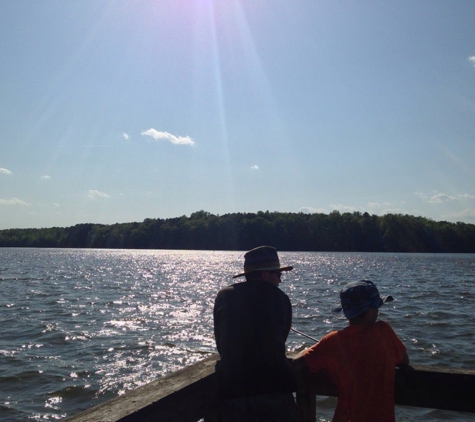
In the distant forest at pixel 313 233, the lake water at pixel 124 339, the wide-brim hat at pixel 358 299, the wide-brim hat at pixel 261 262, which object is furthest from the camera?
the distant forest at pixel 313 233

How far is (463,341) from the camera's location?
1505 cm

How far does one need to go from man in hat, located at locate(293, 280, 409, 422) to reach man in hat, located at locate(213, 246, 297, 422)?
297mm

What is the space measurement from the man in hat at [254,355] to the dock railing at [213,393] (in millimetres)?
169

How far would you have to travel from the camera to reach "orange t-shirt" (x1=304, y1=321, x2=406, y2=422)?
10.5ft

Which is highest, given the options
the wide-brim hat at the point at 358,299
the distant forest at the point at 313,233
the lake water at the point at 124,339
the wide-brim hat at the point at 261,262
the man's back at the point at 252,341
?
the distant forest at the point at 313,233

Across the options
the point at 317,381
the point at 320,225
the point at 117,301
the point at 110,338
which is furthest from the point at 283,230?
the point at 317,381

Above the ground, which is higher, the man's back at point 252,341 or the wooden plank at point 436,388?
the man's back at point 252,341

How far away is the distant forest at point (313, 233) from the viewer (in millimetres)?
147250

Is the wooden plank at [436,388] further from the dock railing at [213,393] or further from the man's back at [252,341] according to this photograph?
→ the man's back at [252,341]

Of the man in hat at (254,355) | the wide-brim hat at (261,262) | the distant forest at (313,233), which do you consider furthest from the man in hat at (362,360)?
the distant forest at (313,233)

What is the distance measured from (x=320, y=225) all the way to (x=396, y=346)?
15625cm

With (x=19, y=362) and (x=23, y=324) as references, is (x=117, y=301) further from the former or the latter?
(x=19, y=362)

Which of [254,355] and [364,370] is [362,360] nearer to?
[364,370]

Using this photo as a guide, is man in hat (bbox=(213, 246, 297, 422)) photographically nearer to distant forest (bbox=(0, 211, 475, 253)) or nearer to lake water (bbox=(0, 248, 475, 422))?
lake water (bbox=(0, 248, 475, 422))
